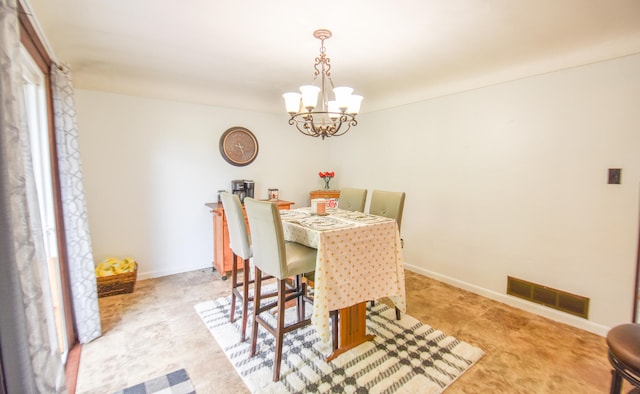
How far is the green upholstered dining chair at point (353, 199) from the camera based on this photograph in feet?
10.1

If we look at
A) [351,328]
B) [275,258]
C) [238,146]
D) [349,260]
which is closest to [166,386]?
[275,258]

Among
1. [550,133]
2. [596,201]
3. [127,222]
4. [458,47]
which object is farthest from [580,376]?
[127,222]

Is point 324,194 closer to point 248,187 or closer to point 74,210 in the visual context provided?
point 248,187

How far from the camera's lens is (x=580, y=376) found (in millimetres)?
1855

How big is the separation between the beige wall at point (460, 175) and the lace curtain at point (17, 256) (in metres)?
2.37

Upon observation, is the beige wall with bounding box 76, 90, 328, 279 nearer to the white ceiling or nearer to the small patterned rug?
→ the white ceiling

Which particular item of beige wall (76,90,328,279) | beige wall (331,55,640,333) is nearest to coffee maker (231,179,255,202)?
beige wall (76,90,328,279)

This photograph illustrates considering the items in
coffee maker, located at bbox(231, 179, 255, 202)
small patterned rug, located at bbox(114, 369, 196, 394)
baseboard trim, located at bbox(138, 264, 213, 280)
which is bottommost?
small patterned rug, located at bbox(114, 369, 196, 394)

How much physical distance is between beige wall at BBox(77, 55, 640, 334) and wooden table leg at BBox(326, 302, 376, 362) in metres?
1.59

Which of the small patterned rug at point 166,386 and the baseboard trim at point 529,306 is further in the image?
the baseboard trim at point 529,306

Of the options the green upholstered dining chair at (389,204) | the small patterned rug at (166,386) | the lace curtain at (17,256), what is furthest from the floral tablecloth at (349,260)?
the lace curtain at (17,256)

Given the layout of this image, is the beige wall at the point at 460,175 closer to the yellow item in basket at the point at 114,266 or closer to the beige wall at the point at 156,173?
the beige wall at the point at 156,173

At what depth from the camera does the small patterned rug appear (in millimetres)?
1742

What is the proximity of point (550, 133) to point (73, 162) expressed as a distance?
3703 millimetres
